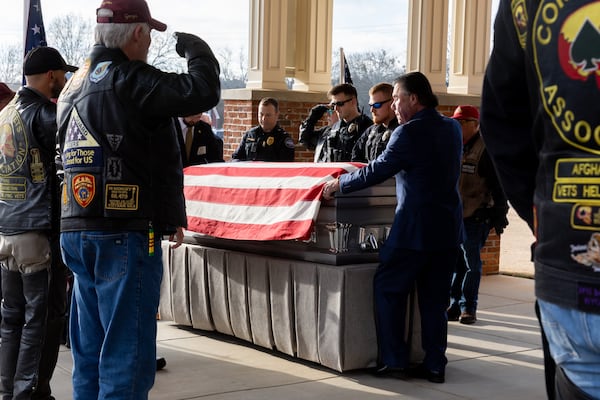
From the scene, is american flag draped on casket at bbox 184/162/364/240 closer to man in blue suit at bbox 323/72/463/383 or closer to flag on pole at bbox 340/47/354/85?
man in blue suit at bbox 323/72/463/383

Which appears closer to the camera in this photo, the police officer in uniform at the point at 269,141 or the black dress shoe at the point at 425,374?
the black dress shoe at the point at 425,374

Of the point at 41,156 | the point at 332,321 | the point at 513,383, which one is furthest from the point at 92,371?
the point at 513,383

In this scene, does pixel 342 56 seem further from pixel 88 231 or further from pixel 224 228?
pixel 88 231

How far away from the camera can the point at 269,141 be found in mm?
9219

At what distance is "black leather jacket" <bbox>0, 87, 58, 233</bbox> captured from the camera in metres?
4.89

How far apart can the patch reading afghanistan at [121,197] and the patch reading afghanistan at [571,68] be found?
2.22 m

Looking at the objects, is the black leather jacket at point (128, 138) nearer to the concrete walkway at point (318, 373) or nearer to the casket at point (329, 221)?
the concrete walkway at point (318, 373)

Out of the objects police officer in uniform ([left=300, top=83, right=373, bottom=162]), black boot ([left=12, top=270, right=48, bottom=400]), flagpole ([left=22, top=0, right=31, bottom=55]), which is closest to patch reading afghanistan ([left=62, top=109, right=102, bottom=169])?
black boot ([left=12, top=270, right=48, bottom=400])

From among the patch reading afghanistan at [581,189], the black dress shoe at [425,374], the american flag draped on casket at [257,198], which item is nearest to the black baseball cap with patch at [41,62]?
the american flag draped on casket at [257,198]

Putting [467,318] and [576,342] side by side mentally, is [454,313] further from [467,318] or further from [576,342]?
[576,342]

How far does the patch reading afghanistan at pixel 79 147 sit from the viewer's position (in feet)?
12.7

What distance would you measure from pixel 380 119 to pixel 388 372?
84.2 inches

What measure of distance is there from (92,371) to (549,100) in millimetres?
2649

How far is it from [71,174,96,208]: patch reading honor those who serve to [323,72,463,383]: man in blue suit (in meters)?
2.30
